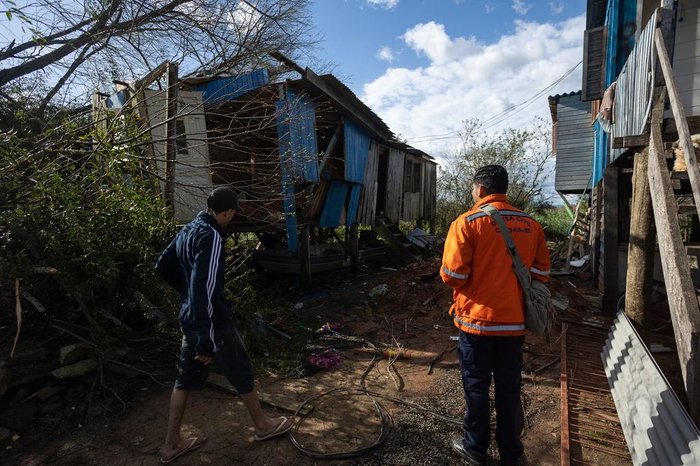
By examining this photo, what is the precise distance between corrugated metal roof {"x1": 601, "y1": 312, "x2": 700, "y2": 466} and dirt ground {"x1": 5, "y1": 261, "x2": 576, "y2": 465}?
55 cm

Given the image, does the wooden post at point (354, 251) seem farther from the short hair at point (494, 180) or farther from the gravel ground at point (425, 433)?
the short hair at point (494, 180)

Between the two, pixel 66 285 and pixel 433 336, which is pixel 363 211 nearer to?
pixel 433 336

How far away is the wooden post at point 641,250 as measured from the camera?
3957 mm

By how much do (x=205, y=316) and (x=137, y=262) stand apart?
8.04 feet

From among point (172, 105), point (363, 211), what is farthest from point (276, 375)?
point (363, 211)

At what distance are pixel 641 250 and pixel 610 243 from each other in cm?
247

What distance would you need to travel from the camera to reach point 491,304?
249 centimetres

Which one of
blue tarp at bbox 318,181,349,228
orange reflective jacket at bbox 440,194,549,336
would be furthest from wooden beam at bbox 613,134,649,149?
blue tarp at bbox 318,181,349,228

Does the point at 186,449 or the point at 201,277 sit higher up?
the point at 201,277

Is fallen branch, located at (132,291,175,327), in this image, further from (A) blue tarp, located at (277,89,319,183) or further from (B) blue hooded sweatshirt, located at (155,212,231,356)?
(A) blue tarp, located at (277,89,319,183)

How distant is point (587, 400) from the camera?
12.1ft

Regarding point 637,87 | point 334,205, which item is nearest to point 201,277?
point 637,87

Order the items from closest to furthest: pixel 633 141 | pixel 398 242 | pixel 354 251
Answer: pixel 633 141
pixel 354 251
pixel 398 242

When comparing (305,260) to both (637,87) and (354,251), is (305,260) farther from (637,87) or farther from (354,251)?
(637,87)
